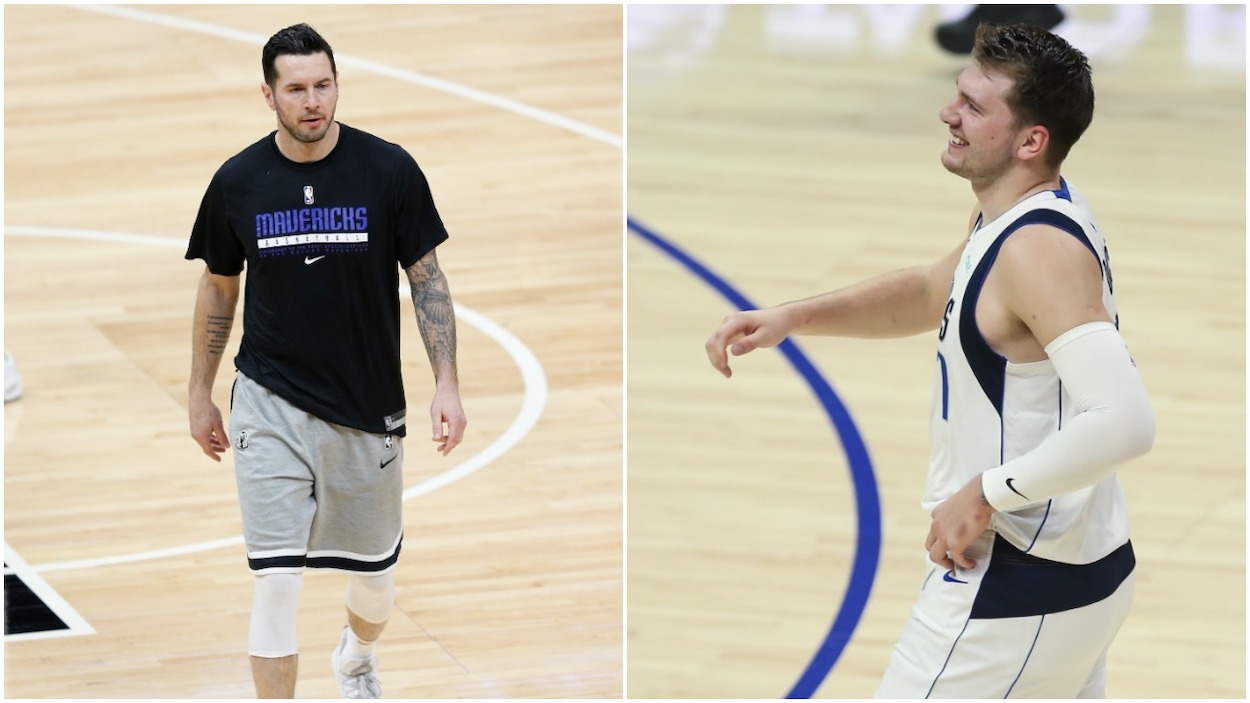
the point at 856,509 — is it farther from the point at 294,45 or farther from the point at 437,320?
the point at 294,45

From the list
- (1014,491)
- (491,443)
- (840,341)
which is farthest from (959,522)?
(840,341)

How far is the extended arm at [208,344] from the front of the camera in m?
4.38

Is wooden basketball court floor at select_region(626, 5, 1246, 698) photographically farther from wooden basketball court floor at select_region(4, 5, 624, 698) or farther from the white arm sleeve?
the white arm sleeve

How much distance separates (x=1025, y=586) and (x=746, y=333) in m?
0.72

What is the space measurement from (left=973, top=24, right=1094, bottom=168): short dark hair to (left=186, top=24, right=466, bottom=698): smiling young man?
1.53 meters

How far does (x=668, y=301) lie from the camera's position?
24.7ft

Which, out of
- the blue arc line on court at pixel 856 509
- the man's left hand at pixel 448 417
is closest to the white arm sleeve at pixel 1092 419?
the man's left hand at pixel 448 417

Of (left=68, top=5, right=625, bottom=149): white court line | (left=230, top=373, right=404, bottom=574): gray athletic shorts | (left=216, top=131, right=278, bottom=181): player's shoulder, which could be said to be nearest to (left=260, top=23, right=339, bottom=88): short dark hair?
(left=216, top=131, right=278, bottom=181): player's shoulder

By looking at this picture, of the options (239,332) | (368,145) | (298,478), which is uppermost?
(368,145)

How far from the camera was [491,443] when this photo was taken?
6699mm

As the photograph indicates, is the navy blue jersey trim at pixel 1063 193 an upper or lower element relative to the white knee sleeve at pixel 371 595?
upper

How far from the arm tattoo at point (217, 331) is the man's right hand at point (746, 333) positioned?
1.39 m

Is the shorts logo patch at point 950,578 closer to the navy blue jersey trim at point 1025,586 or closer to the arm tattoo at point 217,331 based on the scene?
the navy blue jersey trim at point 1025,586

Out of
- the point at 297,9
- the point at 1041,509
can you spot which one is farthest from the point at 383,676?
the point at 297,9
